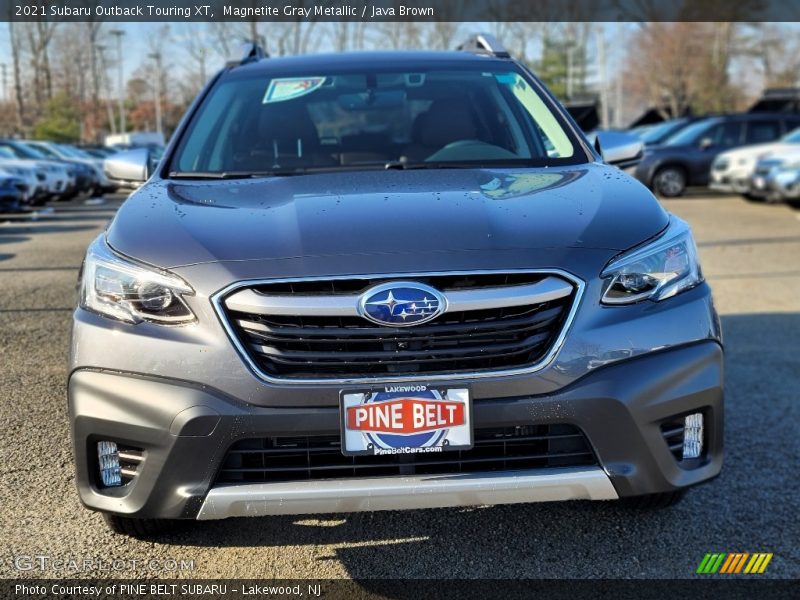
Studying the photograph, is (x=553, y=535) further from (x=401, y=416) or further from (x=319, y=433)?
(x=319, y=433)

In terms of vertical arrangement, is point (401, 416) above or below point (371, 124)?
below

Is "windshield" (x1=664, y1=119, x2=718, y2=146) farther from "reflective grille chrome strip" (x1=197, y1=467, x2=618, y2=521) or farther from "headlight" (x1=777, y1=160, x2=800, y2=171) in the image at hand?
"reflective grille chrome strip" (x1=197, y1=467, x2=618, y2=521)

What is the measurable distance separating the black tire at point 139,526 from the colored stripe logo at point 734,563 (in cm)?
165

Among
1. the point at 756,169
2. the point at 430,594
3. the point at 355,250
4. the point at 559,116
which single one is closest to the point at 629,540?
the point at 430,594

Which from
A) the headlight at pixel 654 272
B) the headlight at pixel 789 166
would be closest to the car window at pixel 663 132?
the headlight at pixel 789 166

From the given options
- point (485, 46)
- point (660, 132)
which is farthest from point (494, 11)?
point (485, 46)

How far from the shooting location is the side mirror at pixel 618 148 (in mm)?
3859

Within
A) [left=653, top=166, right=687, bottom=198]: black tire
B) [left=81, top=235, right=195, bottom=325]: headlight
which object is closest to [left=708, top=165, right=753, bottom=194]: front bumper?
[left=653, top=166, right=687, bottom=198]: black tire

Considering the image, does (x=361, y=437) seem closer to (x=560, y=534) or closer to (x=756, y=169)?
(x=560, y=534)

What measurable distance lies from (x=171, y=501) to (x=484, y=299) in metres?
0.99

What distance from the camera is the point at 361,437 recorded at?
233 cm

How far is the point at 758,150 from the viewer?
16.0 meters

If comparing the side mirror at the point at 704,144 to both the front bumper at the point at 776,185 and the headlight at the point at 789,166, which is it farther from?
the headlight at the point at 789,166

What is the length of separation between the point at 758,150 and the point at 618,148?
44.3 feet
